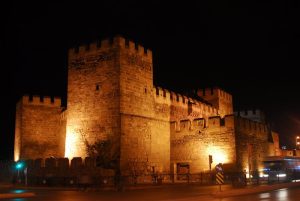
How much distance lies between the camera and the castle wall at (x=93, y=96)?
24703mm

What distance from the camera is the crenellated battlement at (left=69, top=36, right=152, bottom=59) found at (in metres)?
25.4

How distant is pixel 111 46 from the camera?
25484 millimetres

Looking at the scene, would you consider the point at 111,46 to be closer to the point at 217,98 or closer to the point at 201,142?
the point at 201,142

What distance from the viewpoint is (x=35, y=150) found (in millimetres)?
31156

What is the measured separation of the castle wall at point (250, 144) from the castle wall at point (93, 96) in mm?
8510

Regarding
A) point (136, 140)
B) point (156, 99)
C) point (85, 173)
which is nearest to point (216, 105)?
point (156, 99)

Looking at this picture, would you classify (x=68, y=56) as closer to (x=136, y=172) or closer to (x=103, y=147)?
(x=103, y=147)

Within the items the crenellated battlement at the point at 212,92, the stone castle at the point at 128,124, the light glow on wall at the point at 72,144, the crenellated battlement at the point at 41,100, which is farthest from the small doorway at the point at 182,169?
the crenellated battlement at the point at 212,92

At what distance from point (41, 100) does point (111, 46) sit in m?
9.70

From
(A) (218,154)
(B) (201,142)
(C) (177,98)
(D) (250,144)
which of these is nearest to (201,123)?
(B) (201,142)

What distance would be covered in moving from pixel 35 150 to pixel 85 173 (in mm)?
10560

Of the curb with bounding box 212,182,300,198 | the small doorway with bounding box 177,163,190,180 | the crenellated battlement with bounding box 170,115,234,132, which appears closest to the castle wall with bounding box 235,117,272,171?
the crenellated battlement with bounding box 170,115,234,132

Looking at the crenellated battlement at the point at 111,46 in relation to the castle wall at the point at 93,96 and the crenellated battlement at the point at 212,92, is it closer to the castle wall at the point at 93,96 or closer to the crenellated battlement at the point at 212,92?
the castle wall at the point at 93,96

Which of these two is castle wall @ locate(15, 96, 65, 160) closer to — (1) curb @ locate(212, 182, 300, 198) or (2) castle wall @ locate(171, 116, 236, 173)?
(2) castle wall @ locate(171, 116, 236, 173)
